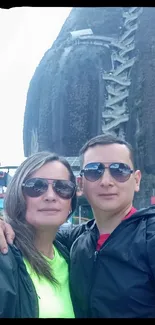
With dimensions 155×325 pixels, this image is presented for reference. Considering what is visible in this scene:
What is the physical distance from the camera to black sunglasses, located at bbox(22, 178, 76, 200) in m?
1.66

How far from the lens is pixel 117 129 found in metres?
8.01

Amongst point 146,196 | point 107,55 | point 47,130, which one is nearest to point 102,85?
point 107,55

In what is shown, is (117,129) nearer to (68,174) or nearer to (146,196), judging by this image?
(146,196)

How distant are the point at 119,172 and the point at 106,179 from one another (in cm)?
6

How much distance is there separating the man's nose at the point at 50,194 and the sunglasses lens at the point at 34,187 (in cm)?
1

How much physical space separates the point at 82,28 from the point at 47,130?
2.89m

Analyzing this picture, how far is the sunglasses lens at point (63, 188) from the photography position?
168cm

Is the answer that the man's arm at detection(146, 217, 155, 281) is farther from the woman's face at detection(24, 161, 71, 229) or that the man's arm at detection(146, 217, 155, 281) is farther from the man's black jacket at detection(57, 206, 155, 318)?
the woman's face at detection(24, 161, 71, 229)

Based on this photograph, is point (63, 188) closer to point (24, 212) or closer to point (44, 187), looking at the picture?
point (44, 187)

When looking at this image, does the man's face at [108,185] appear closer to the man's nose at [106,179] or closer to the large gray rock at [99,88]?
the man's nose at [106,179]

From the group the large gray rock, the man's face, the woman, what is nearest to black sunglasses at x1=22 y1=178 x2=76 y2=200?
the woman

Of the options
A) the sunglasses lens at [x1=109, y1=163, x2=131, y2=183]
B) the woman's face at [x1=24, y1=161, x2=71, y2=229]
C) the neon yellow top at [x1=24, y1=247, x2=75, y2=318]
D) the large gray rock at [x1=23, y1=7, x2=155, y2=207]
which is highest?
the large gray rock at [x1=23, y1=7, x2=155, y2=207]

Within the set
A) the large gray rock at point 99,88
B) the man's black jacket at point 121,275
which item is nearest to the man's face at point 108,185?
the man's black jacket at point 121,275

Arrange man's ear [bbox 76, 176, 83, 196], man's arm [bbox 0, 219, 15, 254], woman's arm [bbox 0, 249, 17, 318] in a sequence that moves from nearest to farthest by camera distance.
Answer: woman's arm [bbox 0, 249, 17, 318], man's arm [bbox 0, 219, 15, 254], man's ear [bbox 76, 176, 83, 196]
